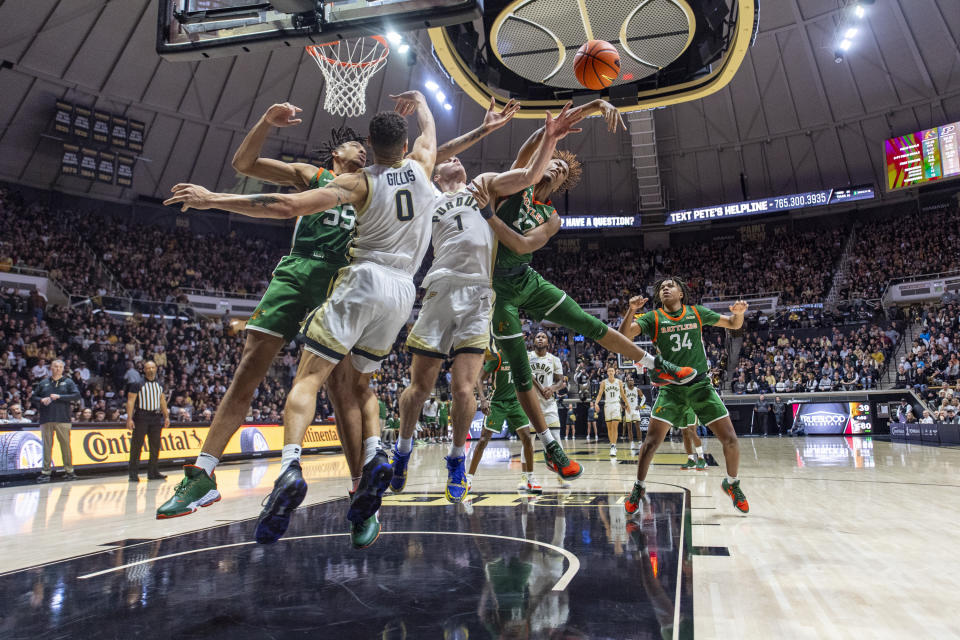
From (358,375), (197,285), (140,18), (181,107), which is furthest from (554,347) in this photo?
(358,375)

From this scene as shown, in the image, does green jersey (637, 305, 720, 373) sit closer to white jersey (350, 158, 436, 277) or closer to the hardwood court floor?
the hardwood court floor

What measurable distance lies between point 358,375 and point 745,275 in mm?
29765

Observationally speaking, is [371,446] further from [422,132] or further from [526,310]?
[422,132]

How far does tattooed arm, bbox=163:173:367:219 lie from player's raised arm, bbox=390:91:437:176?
0.80 m

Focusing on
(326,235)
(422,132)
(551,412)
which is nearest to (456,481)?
(326,235)

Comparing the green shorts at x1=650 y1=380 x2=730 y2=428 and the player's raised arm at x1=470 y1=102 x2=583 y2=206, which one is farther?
the green shorts at x1=650 y1=380 x2=730 y2=428

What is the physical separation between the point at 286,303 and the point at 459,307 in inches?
48.6

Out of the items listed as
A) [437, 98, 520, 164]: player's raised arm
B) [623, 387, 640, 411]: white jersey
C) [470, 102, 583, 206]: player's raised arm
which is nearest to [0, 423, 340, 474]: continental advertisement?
[623, 387, 640, 411]: white jersey

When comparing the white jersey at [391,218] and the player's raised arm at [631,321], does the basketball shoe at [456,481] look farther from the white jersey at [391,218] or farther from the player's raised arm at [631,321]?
the player's raised arm at [631,321]

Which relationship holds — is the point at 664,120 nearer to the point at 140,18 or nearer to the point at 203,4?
the point at 140,18

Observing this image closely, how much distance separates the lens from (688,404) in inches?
252

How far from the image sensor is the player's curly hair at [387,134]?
12.9 ft

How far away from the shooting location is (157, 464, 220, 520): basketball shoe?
138 inches

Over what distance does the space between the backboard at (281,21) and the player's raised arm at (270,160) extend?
2.12 metres
